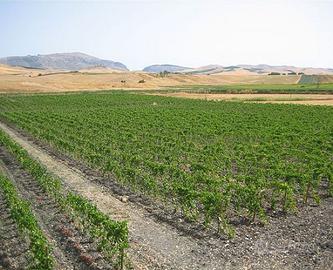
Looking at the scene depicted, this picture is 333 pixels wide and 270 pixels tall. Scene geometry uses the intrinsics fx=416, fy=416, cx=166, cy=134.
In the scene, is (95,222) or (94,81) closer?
(95,222)

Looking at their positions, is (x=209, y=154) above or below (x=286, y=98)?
above

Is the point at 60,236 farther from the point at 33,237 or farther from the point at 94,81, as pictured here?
the point at 94,81

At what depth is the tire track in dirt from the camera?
1291 cm

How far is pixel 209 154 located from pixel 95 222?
13.8 meters

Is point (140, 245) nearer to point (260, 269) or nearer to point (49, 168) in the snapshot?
point (260, 269)

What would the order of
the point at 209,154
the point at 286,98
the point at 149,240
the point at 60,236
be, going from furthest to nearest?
1. the point at 286,98
2. the point at 209,154
3. the point at 60,236
4. the point at 149,240

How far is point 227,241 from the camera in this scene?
1452 centimetres

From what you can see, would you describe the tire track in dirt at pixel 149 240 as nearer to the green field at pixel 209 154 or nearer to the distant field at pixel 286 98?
the green field at pixel 209 154

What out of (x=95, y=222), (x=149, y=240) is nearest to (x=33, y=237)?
(x=95, y=222)

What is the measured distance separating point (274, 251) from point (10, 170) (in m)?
16.5

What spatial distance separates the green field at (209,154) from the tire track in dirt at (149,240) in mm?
1485

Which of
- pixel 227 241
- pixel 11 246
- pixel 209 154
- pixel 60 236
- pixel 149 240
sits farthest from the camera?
pixel 209 154

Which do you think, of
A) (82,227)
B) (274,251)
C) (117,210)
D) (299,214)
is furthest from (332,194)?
(82,227)

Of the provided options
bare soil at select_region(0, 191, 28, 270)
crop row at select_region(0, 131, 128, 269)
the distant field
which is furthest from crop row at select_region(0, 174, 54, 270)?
the distant field
